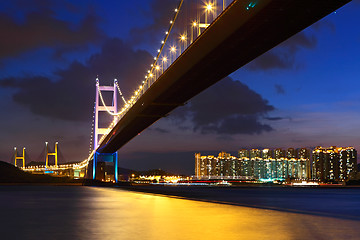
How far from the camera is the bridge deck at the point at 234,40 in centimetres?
1422

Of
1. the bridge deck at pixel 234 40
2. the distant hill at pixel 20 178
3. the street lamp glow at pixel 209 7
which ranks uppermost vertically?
the street lamp glow at pixel 209 7

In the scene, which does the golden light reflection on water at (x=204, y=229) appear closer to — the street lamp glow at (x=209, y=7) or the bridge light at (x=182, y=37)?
the street lamp glow at (x=209, y=7)

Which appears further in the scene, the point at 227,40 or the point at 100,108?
the point at 100,108

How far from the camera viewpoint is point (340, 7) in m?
14.2

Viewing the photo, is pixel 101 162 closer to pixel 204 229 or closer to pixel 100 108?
pixel 100 108

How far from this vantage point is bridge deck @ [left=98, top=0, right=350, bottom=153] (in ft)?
46.6

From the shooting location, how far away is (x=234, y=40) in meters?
17.2

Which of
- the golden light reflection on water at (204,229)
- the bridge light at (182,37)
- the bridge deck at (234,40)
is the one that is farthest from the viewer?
the bridge light at (182,37)

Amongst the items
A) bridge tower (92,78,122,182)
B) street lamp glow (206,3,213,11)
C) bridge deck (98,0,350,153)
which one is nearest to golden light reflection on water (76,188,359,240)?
bridge deck (98,0,350,153)

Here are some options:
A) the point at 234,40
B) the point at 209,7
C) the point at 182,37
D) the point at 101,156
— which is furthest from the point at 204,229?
the point at 101,156

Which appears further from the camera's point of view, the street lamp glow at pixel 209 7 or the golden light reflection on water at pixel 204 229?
the street lamp glow at pixel 209 7

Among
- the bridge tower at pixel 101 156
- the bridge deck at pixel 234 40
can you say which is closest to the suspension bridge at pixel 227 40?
the bridge deck at pixel 234 40

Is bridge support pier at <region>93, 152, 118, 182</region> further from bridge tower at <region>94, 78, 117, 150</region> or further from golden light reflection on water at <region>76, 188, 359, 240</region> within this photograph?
golden light reflection on water at <region>76, 188, 359, 240</region>

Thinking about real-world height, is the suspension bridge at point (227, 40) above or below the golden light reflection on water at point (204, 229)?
above
